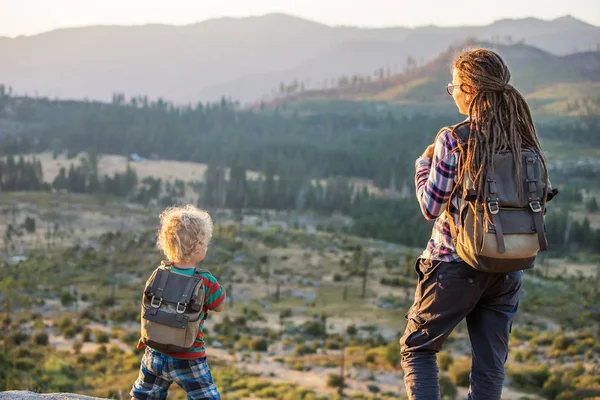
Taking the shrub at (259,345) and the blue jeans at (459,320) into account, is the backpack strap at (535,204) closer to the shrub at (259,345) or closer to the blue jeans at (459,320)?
the blue jeans at (459,320)

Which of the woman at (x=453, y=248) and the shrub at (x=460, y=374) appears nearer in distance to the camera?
the woman at (x=453, y=248)

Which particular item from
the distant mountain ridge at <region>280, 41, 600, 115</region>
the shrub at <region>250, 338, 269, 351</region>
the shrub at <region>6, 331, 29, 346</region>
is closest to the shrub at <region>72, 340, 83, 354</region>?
the shrub at <region>6, 331, 29, 346</region>

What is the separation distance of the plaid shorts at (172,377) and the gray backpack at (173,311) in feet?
0.43

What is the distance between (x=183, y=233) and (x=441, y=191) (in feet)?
4.28

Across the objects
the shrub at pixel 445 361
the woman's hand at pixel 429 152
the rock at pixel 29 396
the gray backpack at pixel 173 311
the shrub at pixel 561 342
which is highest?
the woman's hand at pixel 429 152

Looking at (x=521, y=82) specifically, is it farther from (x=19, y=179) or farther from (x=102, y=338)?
(x=102, y=338)

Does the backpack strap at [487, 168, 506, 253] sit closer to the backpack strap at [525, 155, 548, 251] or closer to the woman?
the woman

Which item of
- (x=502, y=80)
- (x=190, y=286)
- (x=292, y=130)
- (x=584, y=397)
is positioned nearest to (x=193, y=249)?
(x=190, y=286)

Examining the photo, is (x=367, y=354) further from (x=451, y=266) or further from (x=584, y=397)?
(x=451, y=266)

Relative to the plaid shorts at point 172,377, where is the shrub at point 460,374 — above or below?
below

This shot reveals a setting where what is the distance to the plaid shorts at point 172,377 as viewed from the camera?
3.70 meters

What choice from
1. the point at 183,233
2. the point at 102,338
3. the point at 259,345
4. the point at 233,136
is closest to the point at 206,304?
the point at 183,233

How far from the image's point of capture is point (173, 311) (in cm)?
354

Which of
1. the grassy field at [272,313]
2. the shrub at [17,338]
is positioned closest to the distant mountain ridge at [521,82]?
the grassy field at [272,313]
